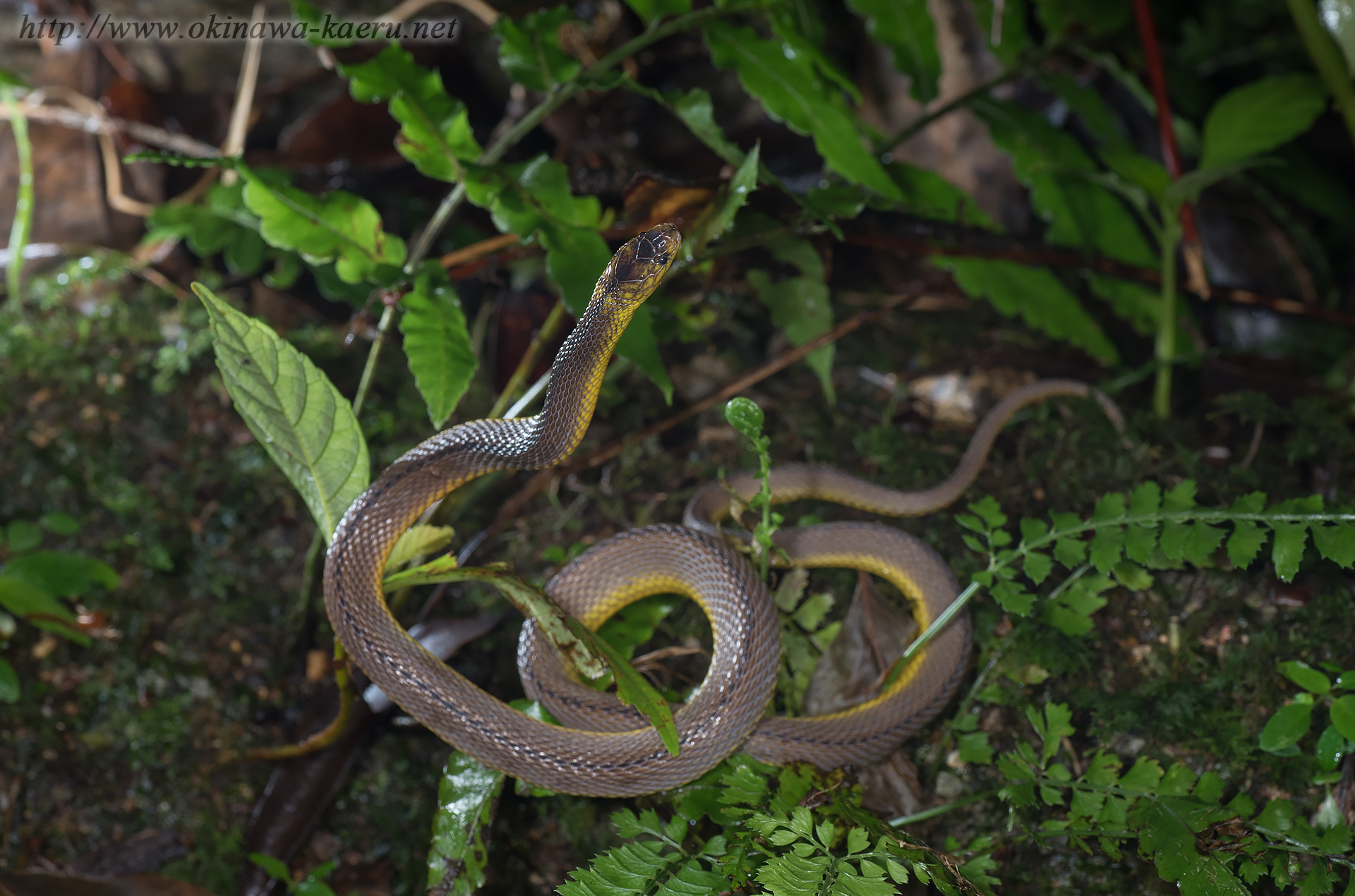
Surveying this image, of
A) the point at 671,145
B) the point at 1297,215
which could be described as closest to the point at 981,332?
the point at 671,145

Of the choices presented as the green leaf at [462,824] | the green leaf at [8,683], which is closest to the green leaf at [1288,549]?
the green leaf at [462,824]

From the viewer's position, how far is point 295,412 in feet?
9.80

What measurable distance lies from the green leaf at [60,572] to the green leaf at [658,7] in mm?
3679

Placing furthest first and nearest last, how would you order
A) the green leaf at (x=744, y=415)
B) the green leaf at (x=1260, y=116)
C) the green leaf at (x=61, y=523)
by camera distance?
the green leaf at (x=1260, y=116) → the green leaf at (x=61, y=523) → the green leaf at (x=744, y=415)

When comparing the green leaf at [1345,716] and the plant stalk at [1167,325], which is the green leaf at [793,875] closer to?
the green leaf at [1345,716]

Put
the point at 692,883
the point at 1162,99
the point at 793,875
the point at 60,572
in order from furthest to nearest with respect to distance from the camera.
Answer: the point at 1162,99 < the point at 60,572 < the point at 692,883 < the point at 793,875

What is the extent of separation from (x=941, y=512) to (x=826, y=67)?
2226 millimetres

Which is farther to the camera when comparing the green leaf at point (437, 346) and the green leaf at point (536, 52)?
the green leaf at point (536, 52)

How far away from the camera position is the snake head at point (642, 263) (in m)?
2.83

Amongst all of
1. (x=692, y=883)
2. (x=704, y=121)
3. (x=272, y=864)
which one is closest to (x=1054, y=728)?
(x=692, y=883)

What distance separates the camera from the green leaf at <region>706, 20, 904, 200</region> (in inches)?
142

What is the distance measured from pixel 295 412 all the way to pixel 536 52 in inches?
77.1

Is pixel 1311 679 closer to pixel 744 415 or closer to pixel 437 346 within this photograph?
pixel 744 415

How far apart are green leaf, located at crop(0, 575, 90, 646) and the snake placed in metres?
1.69
